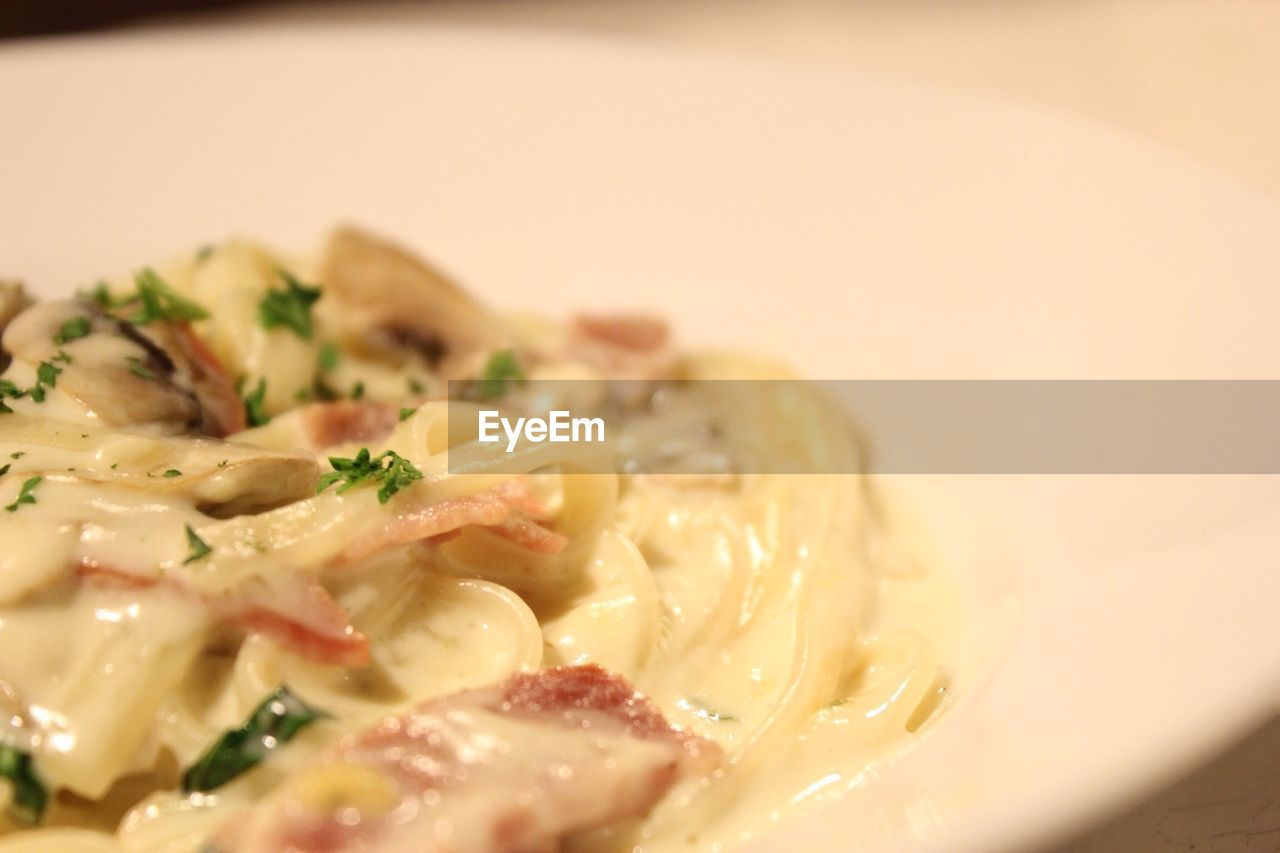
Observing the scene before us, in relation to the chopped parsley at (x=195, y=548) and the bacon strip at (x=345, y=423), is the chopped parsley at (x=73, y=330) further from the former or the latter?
the chopped parsley at (x=195, y=548)

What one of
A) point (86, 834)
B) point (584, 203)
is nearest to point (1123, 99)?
point (584, 203)

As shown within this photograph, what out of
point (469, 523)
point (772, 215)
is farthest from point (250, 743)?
point (772, 215)

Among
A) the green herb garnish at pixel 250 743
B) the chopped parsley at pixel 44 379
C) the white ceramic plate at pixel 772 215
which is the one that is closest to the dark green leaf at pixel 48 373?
the chopped parsley at pixel 44 379

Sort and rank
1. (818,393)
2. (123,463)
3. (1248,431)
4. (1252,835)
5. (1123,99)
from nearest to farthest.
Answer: (1252,835) < (123,463) < (1248,431) < (818,393) < (1123,99)

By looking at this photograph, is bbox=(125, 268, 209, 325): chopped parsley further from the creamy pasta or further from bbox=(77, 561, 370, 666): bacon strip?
bbox=(77, 561, 370, 666): bacon strip

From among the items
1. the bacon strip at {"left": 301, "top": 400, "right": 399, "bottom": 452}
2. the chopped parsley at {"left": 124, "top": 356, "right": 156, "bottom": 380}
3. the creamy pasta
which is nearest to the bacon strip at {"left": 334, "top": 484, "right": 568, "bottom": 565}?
the creamy pasta

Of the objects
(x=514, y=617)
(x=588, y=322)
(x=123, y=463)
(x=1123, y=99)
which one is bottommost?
(x=514, y=617)

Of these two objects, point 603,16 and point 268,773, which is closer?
point 268,773

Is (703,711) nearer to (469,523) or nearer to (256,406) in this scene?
(469,523)

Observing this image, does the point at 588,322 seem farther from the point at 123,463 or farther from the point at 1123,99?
the point at 1123,99
